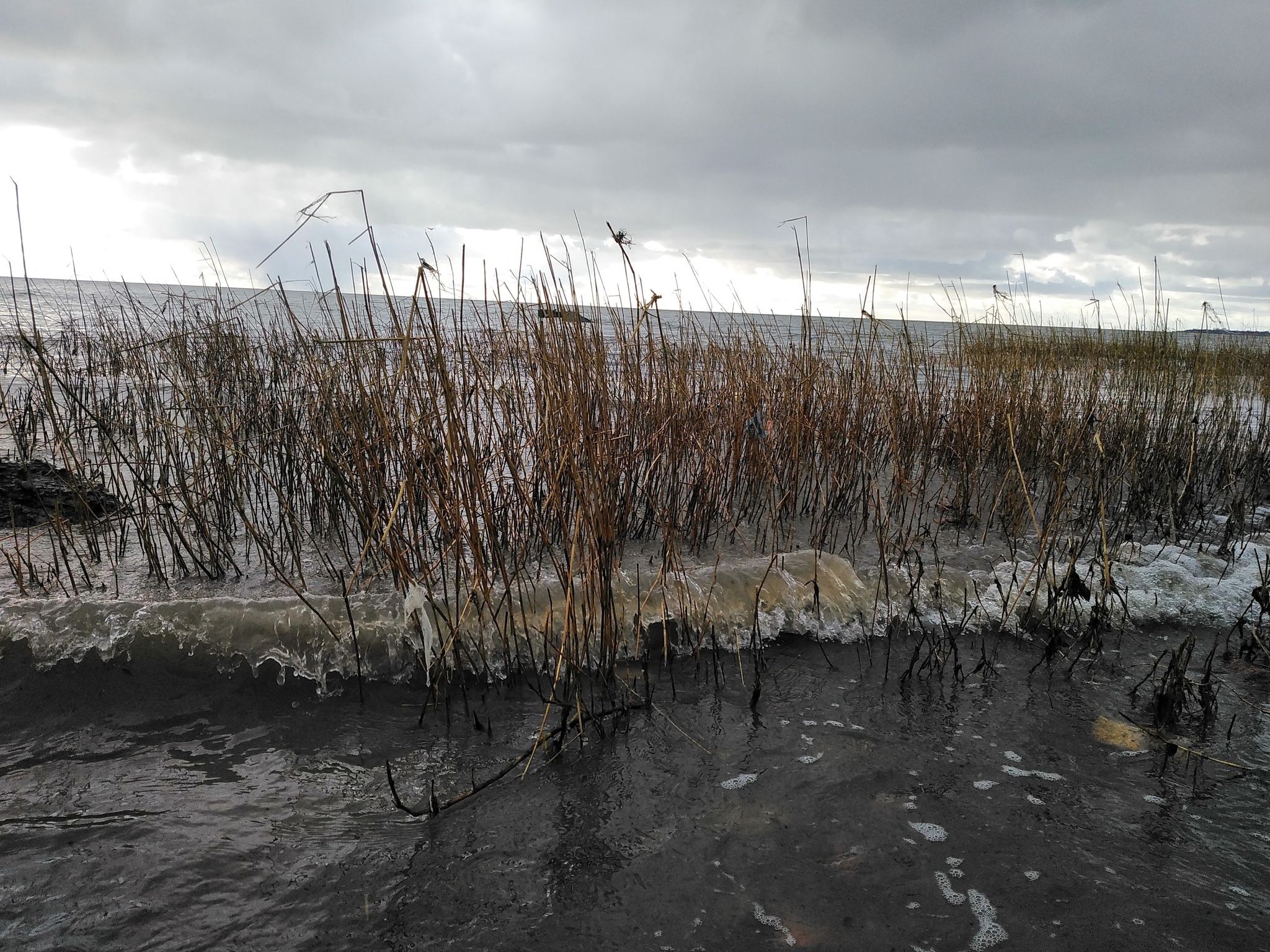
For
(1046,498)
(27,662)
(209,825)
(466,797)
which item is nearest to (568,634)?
(466,797)

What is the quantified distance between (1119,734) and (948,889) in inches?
35.8

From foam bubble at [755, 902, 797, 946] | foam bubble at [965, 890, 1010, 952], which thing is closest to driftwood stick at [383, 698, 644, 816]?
foam bubble at [755, 902, 797, 946]

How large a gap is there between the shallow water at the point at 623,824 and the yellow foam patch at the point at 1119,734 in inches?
1.5

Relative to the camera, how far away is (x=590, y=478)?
83.4 inches

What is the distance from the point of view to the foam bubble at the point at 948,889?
1.44 meters

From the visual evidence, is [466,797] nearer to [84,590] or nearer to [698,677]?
[698,677]

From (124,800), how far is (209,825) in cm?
25

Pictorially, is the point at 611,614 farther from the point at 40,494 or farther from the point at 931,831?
the point at 40,494

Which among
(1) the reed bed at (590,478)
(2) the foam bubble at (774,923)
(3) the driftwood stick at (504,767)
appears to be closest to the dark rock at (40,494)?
(1) the reed bed at (590,478)

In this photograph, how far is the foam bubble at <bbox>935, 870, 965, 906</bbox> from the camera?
56.9 inches

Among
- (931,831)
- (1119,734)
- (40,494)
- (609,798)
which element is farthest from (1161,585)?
(40,494)

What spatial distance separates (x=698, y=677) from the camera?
2.33 m

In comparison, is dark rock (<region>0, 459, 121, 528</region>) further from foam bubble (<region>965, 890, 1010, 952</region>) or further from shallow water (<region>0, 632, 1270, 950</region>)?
foam bubble (<region>965, 890, 1010, 952</region>)

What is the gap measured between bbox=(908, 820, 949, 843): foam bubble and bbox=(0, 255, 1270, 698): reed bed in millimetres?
634
